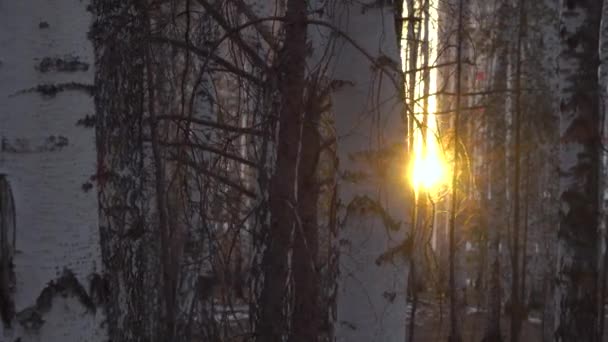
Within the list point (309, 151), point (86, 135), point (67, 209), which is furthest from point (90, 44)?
point (309, 151)

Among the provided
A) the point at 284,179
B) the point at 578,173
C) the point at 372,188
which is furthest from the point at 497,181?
the point at 372,188

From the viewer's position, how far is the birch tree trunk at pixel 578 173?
24.8 ft

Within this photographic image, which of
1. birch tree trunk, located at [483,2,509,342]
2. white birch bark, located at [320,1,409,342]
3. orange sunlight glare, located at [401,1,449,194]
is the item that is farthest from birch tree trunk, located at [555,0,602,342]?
birch tree trunk, located at [483,2,509,342]

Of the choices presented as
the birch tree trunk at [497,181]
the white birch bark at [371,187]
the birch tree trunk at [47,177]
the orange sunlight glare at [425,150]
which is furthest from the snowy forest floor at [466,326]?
the birch tree trunk at [47,177]

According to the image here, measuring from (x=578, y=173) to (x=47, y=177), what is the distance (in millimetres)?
5965

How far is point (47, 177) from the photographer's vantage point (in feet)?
9.80

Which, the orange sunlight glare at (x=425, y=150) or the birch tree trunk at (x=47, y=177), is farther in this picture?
the orange sunlight glare at (x=425, y=150)

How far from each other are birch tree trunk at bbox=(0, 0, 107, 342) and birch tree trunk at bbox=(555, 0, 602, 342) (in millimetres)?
5643

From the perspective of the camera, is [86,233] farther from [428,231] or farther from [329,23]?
[428,231]

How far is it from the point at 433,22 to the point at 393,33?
5.43 feet

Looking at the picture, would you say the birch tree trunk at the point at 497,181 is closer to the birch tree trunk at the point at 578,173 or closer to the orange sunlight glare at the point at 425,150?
the birch tree trunk at the point at 578,173

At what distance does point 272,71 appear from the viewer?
5.23 metres

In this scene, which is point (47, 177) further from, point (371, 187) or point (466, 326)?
point (466, 326)

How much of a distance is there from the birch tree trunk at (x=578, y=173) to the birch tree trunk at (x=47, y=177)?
5643mm
